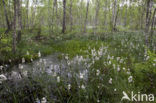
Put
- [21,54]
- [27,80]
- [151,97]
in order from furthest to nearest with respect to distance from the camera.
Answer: [21,54] < [27,80] < [151,97]

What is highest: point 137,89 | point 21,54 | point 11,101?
point 21,54

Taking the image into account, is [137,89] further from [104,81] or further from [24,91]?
[24,91]

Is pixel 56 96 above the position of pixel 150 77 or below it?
below

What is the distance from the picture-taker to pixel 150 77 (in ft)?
10.4

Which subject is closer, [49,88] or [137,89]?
[137,89]

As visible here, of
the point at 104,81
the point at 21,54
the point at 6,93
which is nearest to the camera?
the point at 6,93

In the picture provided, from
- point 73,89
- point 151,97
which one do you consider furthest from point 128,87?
point 73,89

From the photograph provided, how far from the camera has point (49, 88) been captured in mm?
2986

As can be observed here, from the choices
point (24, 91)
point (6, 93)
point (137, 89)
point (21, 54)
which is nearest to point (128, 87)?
point (137, 89)

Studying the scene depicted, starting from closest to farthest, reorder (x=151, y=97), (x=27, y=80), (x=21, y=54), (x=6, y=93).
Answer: (x=151, y=97) → (x=6, y=93) → (x=27, y=80) → (x=21, y=54)

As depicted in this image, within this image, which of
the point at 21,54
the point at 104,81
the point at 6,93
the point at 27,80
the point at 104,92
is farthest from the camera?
the point at 21,54

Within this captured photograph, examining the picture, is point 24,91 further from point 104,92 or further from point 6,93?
point 104,92

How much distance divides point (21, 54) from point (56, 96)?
3.80m

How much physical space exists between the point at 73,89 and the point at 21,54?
394 cm
